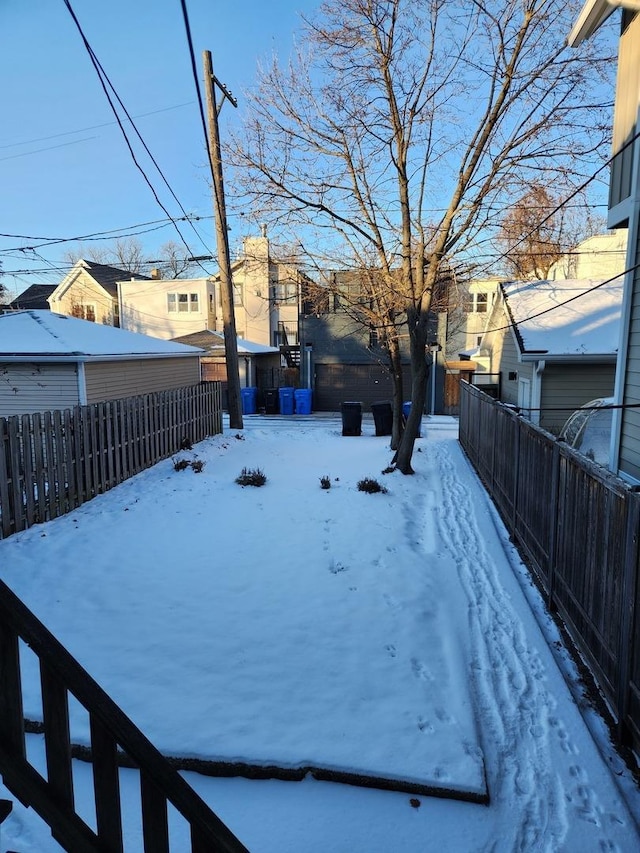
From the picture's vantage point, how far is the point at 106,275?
114ft

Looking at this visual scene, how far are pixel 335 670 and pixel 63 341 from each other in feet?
33.5

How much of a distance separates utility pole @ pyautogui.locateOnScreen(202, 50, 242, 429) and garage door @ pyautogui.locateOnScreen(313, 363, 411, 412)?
29.5 feet

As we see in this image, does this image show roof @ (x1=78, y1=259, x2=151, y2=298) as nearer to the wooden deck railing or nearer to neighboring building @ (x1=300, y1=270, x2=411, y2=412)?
neighboring building @ (x1=300, y1=270, x2=411, y2=412)

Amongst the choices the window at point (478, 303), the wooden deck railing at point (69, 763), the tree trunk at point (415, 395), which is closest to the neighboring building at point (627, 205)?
the tree trunk at point (415, 395)

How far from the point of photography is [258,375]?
25.2 m

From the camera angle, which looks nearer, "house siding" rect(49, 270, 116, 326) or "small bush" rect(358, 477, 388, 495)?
"small bush" rect(358, 477, 388, 495)

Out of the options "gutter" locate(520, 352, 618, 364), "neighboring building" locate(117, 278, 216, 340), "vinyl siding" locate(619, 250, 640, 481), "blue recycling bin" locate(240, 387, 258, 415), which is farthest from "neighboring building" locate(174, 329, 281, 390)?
"vinyl siding" locate(619, 250, 640, 481)

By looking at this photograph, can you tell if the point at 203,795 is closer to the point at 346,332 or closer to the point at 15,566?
the point at 15,566

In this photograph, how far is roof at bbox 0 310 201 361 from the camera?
1072 cm

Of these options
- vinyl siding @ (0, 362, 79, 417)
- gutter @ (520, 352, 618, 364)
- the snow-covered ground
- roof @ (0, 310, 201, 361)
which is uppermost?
roof @ (0, 310, 201, 361)

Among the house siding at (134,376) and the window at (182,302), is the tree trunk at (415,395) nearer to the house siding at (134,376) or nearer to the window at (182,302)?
the house siding at (134,376)

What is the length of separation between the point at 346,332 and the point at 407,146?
45.6 ft

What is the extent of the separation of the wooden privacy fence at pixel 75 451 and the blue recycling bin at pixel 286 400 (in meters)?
10.7

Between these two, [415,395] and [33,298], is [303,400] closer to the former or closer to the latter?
[415,395]
